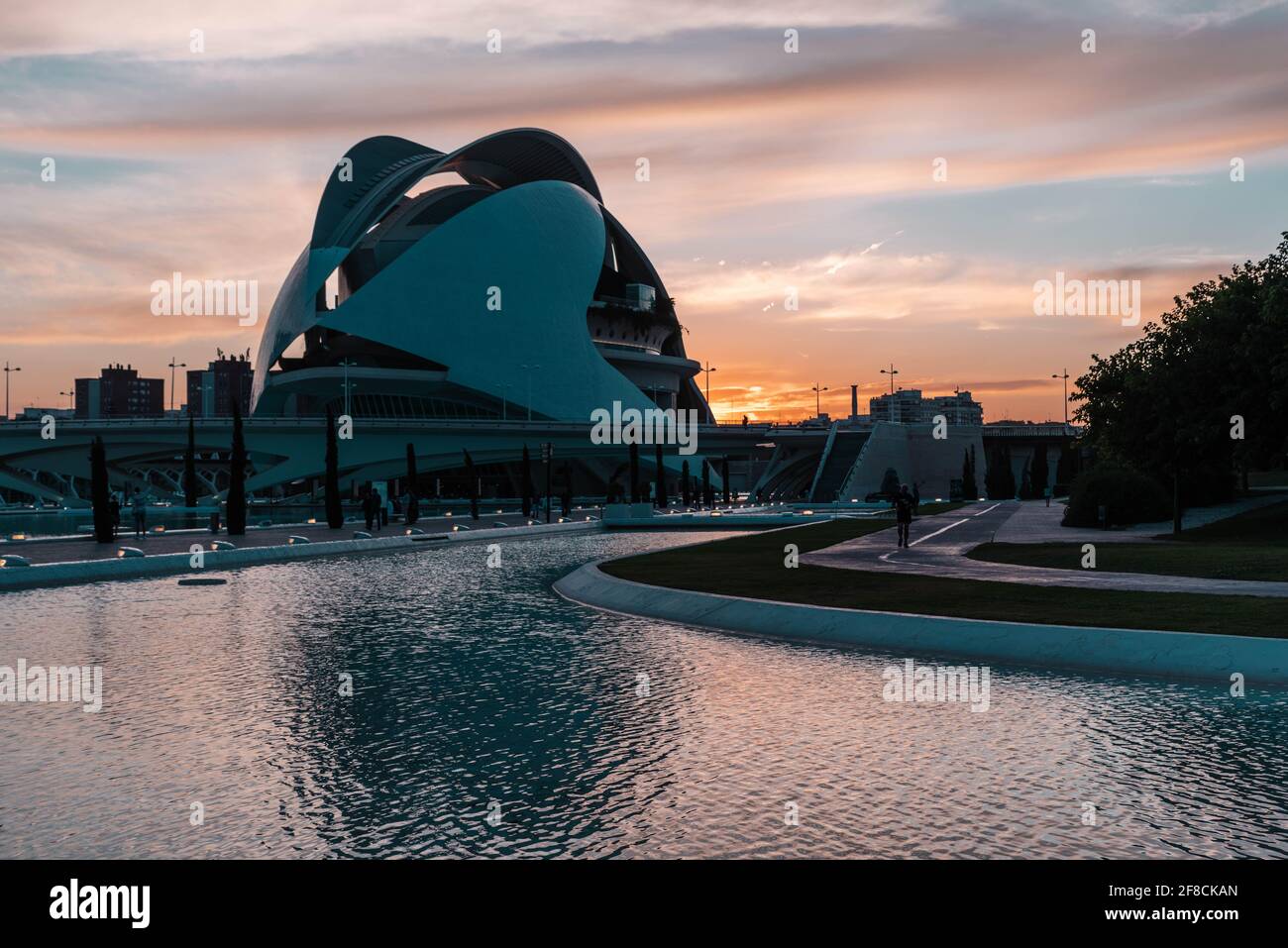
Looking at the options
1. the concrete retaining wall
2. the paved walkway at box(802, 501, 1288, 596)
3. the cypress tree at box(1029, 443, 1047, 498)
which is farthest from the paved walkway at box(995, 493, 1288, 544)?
the cypress tree at box(1029, 443, 1047, 498)

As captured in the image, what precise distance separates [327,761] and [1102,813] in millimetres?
5547

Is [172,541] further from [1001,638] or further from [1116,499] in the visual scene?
[1116,499]

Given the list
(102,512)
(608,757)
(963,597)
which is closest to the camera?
(608,757)

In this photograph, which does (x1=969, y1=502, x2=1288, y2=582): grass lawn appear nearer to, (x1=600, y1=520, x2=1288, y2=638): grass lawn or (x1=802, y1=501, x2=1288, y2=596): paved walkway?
(x1=802, y1=501, x2=1288, y2=596): paved walkway

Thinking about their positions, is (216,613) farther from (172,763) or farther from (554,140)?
(554,140)

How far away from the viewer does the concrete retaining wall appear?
24.7 metres

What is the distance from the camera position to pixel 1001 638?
544 inches

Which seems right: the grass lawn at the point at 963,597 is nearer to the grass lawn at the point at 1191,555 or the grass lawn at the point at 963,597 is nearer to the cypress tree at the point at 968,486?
the grass lawn at the point at 1191,555

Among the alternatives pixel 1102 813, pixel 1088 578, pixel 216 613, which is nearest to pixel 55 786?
pixel 1102 813

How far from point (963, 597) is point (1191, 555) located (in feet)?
34.0

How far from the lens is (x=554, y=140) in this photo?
379ft

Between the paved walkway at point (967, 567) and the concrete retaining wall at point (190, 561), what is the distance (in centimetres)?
1447

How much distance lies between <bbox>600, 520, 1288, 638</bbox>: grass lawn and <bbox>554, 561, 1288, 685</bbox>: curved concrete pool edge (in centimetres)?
86

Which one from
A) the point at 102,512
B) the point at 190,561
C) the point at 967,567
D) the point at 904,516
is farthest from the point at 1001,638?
the point at 102,512
